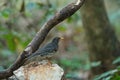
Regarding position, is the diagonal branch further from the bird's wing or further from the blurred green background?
the blurred green background

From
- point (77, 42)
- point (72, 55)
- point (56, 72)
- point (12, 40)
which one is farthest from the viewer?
point (77, 42)

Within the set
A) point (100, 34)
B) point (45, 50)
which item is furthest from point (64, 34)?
point (45, 50)

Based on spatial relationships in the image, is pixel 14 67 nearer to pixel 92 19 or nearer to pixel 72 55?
pixel 92 19

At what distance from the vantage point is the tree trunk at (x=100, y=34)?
7.09 metres

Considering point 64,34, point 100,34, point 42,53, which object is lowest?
point 42,53

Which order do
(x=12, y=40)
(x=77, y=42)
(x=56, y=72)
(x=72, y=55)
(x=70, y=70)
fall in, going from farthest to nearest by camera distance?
(x=77, y=42)
(x=72, y=55)
(x=70, y=70)
(x=12, y=40)
(x=56, y=72)

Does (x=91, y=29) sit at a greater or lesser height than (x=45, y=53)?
greater

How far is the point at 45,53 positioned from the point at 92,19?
8.86ft

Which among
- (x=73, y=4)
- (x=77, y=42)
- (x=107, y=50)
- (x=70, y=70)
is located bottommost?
(x=73, y=4)

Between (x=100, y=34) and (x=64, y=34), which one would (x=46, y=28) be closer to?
(x=100, y=34)

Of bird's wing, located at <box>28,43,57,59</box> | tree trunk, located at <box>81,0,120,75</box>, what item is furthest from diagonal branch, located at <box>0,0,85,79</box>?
tree trunk, located at <box>81,0,120,75</box>

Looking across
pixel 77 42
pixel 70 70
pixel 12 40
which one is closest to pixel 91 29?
pixel 12 40

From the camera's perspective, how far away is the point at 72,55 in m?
11.9

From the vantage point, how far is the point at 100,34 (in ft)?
23.4
